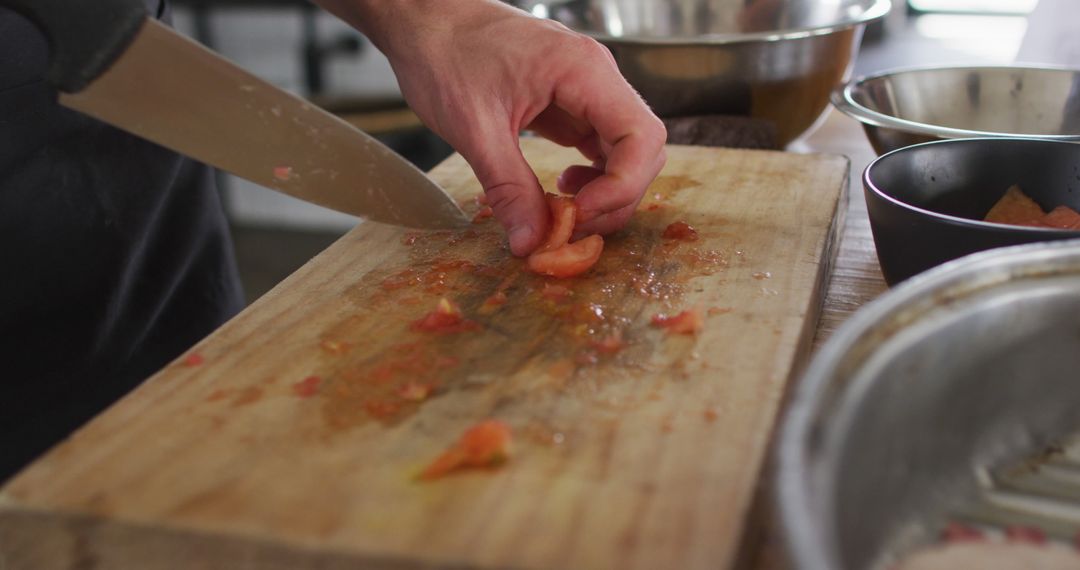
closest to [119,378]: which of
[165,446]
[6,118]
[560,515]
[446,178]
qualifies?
[6,118]

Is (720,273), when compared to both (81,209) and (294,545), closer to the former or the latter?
(294,545)

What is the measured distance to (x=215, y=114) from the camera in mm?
1113

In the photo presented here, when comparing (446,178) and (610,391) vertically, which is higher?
(610,391)

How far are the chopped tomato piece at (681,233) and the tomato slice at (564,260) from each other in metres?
0.14

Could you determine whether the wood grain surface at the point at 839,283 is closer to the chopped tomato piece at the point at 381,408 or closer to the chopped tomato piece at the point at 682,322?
the chopped tomato piece at the point at 682,322

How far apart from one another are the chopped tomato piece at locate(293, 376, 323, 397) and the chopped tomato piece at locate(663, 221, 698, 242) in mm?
522

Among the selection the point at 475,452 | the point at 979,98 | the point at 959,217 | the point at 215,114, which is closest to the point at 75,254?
the point at 215,114

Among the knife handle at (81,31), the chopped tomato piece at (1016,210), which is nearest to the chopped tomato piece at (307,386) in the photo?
the knife handle at (81,31)

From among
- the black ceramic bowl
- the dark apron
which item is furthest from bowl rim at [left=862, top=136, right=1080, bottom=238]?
the dark apron

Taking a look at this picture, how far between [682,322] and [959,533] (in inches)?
14.1

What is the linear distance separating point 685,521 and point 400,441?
25 cm

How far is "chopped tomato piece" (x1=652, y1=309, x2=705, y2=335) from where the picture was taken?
100 centimetres

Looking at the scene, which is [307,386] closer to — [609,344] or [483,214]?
[609,344]

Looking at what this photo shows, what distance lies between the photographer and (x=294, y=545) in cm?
70
